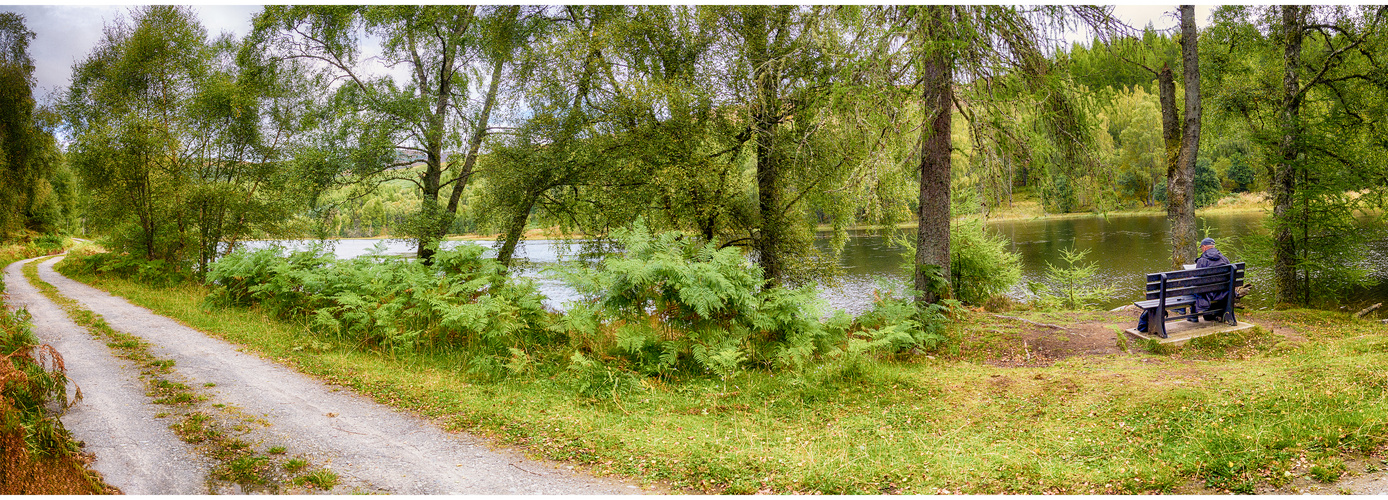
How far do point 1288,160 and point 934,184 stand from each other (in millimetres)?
8733

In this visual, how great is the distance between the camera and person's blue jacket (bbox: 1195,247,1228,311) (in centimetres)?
851

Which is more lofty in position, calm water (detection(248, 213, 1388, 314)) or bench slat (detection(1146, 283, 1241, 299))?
bench slat (detection(1146, 283, 1241, 299))

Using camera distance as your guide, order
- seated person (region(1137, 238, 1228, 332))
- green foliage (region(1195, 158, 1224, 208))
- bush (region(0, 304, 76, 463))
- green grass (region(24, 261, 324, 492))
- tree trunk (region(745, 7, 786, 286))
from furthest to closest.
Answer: green foliage (region(1195, 158, 1224, 208)), tree trunk (region(745, 7, 786, 286)), seated person (region(1137, 238, 1228, 332)), green grass (region(24, 261, 324, 492)), bush (region(0, 304, 76, 463))

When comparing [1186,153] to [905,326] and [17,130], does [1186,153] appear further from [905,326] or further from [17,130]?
[17,130]

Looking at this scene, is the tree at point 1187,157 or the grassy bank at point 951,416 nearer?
the grassy bank at point 951,416

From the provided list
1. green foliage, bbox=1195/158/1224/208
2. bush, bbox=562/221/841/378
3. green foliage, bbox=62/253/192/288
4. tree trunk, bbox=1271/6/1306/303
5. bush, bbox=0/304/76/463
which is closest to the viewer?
bush, bbox=0/304/76/463

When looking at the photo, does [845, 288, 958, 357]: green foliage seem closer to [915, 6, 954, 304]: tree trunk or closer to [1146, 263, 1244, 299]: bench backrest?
[915, 6, 954, 304]: tree trunk

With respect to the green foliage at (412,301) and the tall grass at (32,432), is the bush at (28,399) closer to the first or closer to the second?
the tall grass at (32,432)

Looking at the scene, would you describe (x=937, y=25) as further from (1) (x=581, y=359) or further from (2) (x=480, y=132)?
(2) (x=480, y=132)

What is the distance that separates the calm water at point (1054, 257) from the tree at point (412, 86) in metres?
2.08

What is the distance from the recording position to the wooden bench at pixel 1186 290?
803cm

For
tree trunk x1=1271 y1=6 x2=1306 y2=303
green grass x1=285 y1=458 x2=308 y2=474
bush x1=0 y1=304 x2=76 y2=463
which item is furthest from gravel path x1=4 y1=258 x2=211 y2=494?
tree trunk x1=1271 y1=6 x2=1306 y2=303

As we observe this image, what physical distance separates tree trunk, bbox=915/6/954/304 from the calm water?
0.92 m

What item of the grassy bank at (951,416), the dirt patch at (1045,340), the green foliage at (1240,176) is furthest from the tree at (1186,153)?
the green foliage at (1240,176)
